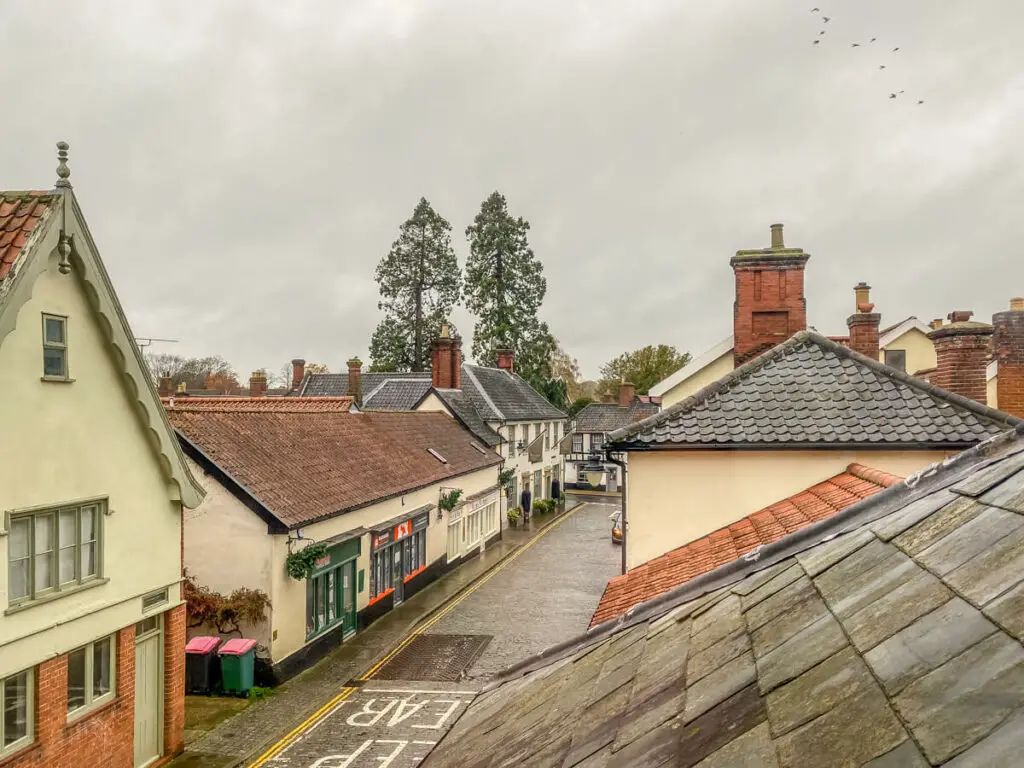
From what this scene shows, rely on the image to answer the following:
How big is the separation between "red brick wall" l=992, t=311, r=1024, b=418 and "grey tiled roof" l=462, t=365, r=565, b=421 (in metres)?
27.9

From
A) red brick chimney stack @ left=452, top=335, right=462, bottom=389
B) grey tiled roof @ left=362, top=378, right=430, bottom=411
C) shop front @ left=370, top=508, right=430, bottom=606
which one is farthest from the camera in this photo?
red brick chimney stack @ left=452, top=335, right=462, bottom=389

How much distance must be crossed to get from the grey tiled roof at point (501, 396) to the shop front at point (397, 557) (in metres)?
14.8

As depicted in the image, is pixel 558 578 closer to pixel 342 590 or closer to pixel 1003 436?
pixel 342 590

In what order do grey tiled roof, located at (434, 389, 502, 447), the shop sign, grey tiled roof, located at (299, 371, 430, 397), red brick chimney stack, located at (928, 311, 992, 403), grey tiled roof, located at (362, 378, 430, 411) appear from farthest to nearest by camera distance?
grey tiled roof, located at (299, 371, 430, 397) < grey tiled roof, located at (362, 378, 430, 411) < grey tiled roof, located at (434, 389, 502, 447) < the shop sign < red brick chimney stack, located at (928, 311, 992, 403)

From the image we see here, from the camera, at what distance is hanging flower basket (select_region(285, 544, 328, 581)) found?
17109 millimetres

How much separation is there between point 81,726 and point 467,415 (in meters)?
28.3

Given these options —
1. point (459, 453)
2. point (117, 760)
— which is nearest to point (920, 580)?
point (117, 760)

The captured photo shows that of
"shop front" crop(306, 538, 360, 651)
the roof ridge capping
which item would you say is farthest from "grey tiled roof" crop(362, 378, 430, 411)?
the roof ridge capping

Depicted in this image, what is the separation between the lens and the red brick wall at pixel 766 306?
14.0 meters

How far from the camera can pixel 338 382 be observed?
44.7 m

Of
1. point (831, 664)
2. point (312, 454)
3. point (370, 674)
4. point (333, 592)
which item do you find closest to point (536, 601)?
point (333, 592)

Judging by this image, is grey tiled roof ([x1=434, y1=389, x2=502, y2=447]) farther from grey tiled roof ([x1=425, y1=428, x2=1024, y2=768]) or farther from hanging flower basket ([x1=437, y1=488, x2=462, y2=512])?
grey tiled roof ([x1=425, y1=428, x2=1024, y2=768])

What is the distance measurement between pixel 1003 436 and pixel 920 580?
290cm

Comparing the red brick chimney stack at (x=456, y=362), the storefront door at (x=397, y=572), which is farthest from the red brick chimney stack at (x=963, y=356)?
the red brick chimney stack at (x=456, y=362)
